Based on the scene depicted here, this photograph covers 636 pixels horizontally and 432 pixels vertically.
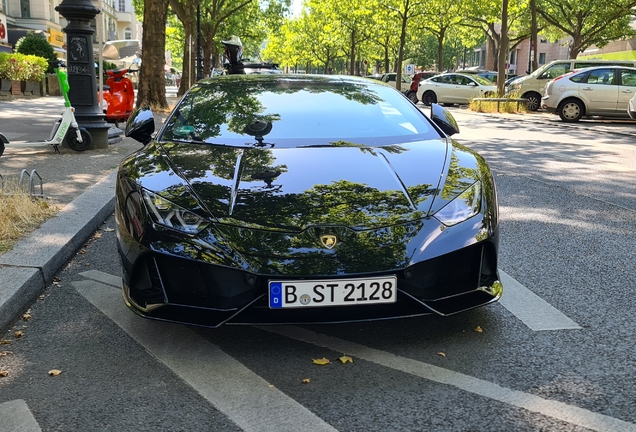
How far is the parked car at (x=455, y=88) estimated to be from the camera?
87.5ft

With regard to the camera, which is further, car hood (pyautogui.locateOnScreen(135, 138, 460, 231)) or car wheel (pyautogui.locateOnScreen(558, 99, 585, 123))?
car wheel (pyautogui.locateOnScreen(558, 99, 585, 123))

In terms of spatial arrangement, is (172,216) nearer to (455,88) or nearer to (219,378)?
(219,378)

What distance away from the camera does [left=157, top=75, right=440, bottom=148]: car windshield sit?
4000 millimetres

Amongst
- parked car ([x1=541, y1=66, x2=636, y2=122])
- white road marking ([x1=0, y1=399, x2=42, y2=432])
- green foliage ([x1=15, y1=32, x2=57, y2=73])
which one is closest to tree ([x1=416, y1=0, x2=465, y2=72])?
parked car ([x1=541, y1=66, x2=636, y2=122])

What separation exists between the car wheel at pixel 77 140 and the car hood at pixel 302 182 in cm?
597

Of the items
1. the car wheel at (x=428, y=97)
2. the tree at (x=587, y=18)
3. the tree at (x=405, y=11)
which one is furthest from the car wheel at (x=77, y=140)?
the tree at (x=587, y=18)

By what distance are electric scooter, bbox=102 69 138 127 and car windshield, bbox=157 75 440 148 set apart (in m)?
Result: 9.64

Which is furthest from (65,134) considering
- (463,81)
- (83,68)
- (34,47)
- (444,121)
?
(34,47)

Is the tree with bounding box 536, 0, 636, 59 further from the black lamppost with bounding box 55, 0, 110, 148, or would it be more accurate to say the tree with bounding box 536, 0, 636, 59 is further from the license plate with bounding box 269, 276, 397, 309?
the license plate with bounding box 269, 276, 397, 309

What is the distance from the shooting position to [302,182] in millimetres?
3270

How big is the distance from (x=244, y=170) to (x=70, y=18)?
288 inches

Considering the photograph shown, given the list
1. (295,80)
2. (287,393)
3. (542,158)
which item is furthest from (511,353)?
(542,158)

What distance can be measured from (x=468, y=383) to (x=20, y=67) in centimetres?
2557

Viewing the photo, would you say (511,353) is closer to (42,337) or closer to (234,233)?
(234,233)
